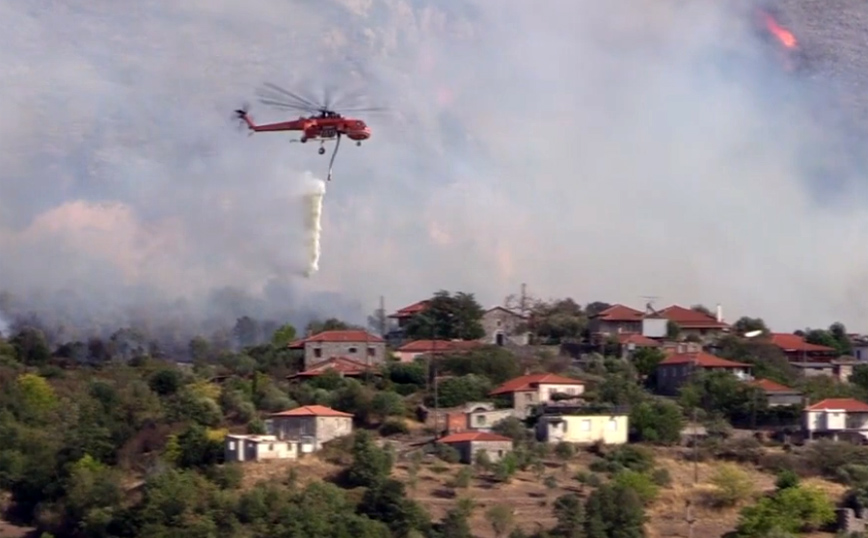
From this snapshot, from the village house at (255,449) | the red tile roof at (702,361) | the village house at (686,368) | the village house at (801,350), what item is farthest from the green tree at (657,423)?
the village house at (801,350)

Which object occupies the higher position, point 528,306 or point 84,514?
point 528,306

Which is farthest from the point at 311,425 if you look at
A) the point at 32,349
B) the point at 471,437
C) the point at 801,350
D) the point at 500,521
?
the point at 801,350

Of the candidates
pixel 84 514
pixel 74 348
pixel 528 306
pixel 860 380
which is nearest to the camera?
pixel 84 514

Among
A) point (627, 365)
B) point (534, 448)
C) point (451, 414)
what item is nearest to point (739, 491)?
point (534, 448)

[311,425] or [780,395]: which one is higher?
[780,395]

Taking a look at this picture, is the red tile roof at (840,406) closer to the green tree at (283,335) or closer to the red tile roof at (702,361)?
the red tile roof at (702,361)

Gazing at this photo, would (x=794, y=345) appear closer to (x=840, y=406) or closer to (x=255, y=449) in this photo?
(x=840, y=406)

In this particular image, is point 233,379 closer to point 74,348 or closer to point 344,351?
point 344,351

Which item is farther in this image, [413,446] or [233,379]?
[233,379]
